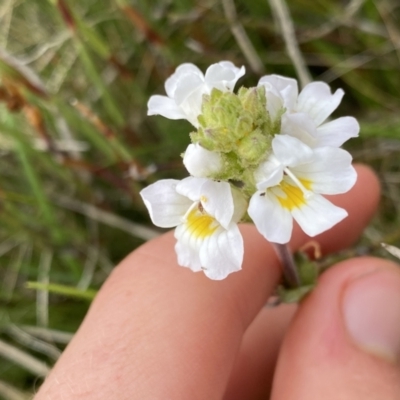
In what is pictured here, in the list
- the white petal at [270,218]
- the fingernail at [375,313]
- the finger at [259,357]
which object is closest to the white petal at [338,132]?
the white petal at [270,218]

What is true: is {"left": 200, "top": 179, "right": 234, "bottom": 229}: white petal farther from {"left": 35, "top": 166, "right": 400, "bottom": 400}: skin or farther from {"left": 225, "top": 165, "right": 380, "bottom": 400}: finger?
{"left": 225, "top": 165, "right": 380, "bottom": 400}: finger

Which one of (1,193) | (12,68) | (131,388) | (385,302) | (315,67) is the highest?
(12,68)

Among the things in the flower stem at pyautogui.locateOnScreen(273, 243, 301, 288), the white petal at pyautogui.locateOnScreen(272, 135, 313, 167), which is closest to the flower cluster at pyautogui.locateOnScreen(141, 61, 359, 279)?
the white petal at pyautogui.locateOnScreen(272, 135, 313, 167)

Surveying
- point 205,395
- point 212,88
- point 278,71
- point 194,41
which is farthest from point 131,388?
point 278,71

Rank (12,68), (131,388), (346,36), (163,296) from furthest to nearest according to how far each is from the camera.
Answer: (346,36) < (12,68) < (163,296) < (131,388)

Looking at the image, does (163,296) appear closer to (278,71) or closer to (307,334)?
(307,334)

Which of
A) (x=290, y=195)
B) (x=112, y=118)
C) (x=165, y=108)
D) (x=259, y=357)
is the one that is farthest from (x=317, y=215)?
(x=112, y=118)

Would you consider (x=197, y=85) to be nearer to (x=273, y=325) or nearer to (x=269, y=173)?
(x=269, y=173)
